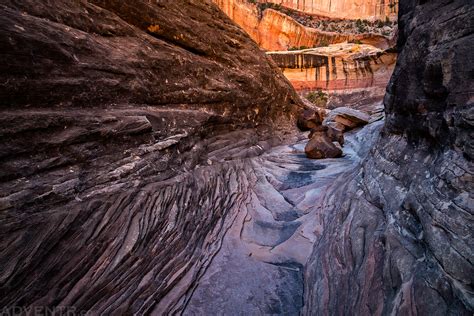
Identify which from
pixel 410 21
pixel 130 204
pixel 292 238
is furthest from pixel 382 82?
pixel 130 204

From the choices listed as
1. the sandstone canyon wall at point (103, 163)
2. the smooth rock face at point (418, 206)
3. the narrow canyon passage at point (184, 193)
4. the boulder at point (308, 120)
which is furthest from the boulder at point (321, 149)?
the boulder at point (308, 120)

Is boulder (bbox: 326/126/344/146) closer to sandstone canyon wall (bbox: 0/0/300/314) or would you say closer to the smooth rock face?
sandstone canyon wall (bbox: 0/0/300/314)

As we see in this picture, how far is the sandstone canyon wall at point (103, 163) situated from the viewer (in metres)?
2.14

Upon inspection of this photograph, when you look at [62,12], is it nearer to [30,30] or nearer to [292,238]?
[30,30]

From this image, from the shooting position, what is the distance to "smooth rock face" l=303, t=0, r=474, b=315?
5.01 feet

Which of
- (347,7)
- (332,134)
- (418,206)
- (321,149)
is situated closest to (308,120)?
(332,134)

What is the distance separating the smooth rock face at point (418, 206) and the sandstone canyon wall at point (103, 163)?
165cm

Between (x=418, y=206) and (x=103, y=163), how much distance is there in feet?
10.4

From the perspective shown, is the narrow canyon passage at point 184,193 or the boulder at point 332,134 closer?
the narrow canyon passage at point 184,193

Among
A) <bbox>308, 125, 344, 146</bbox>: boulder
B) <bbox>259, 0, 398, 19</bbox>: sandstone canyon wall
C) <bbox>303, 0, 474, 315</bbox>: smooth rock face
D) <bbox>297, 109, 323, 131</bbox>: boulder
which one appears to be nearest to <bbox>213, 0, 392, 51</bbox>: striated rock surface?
<bbox>259, 0, 398, 19</bbox>: sandstone canyon wall

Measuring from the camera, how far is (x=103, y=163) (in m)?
2.93

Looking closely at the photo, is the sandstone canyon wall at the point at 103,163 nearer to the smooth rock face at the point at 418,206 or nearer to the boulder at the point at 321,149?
the smooth rock face at the point at 418,206

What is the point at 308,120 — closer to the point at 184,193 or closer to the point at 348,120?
the point at 348,120

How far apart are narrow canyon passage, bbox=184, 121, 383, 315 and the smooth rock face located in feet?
0.83
